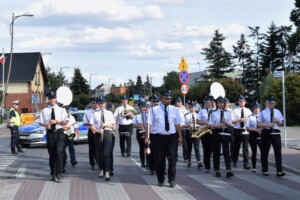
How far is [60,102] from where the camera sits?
13578mm

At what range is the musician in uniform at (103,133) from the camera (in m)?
11.6

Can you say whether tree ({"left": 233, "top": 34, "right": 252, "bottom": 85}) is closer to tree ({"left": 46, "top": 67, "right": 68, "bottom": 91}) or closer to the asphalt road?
tree ({"left": 46, "top": 67, "right": 68, "bottom": 91})

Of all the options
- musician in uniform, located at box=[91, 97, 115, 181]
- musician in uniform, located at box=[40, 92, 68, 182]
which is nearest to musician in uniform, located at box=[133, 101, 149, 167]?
musician in uniform, located at box=[91, 97, 115, 181]

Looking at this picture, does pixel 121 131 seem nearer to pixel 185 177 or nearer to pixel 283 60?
pixel 185 177

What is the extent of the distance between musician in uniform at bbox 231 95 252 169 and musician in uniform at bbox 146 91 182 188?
316 centimetres

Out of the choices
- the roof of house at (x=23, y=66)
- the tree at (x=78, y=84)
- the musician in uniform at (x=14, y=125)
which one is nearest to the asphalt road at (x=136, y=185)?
the musician in uniform at (x=14, y=125)

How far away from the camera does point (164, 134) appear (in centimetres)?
1074

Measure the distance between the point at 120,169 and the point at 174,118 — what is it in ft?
11.4

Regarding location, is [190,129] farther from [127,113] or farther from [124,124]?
[124,124]

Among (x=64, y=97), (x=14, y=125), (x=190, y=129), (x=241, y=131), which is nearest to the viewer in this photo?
(x=64, y=97)

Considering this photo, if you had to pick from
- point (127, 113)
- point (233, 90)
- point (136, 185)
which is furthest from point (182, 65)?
point (233, 90)

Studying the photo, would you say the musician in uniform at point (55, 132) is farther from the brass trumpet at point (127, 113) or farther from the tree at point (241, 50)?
the tree at point (241, 50)

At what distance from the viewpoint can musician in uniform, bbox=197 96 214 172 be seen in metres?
12.9

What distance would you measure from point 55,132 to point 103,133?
1.09 meters
